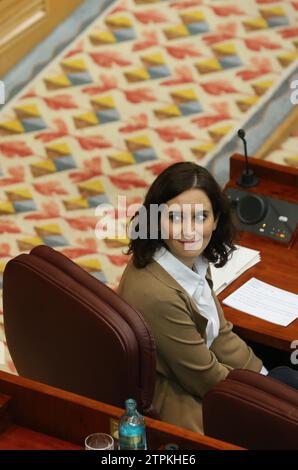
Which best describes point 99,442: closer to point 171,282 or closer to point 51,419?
point 51,419

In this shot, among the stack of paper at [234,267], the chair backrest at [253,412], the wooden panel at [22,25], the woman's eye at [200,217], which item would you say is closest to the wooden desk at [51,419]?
the chair backrest at [253,412]

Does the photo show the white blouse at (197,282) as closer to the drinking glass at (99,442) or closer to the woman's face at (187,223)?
the woman's face at (187,223)

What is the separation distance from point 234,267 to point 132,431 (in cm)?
143

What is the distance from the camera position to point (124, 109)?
671 cm

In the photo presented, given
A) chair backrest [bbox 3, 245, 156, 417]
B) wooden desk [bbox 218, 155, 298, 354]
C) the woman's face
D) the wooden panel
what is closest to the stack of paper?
wooden desk [bbox 218, 155, 298, 354]

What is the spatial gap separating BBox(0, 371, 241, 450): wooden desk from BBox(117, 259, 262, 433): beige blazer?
0.55 meters

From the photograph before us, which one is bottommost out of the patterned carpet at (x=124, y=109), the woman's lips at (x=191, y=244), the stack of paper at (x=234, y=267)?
the patterned carpet at (x=124, y=109)

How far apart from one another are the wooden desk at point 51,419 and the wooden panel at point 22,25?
3.73 metres

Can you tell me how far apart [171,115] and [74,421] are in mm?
3611

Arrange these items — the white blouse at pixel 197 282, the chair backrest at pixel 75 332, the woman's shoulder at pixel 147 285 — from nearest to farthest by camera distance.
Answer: the chair backrest at pixel 75 332, the woman's shoulder at pixel 147 285, the white blouse at pixel 197 282

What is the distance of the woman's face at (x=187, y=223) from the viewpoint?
382 cm

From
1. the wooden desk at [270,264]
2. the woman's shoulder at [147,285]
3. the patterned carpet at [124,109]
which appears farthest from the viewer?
Result: the patterned carpet at [124,109]

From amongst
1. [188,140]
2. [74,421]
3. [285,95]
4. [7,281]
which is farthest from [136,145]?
[74,421]
